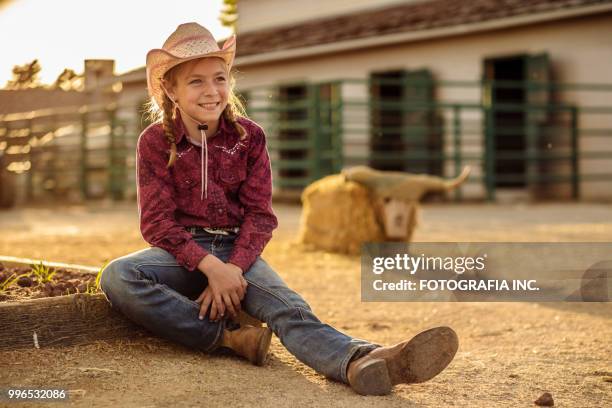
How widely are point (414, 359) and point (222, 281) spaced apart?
694 mm

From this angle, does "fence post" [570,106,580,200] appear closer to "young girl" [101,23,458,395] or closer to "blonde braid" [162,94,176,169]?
"young girl" [101,23,458,395]

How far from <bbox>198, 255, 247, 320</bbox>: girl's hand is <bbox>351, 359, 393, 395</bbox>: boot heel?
0.55m

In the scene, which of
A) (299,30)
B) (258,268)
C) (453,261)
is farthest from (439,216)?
(299,30)

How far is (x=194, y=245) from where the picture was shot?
2.96 meters

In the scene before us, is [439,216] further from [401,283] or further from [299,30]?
[299,30]

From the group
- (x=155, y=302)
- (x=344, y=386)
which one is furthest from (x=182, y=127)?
(x=344, y=386)

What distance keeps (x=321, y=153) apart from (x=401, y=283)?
7150mm

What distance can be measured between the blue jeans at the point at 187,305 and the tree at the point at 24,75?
25.9 inches

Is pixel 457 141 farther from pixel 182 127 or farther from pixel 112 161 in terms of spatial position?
pixel 182 127

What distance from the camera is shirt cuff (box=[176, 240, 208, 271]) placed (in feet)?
9.66

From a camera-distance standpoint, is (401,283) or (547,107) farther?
(547,107)

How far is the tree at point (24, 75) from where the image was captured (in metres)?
2.62

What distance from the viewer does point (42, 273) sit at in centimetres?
352

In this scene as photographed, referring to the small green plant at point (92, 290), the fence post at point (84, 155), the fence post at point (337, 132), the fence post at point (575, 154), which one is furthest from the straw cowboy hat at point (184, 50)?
the fence post at point (84, 155)
